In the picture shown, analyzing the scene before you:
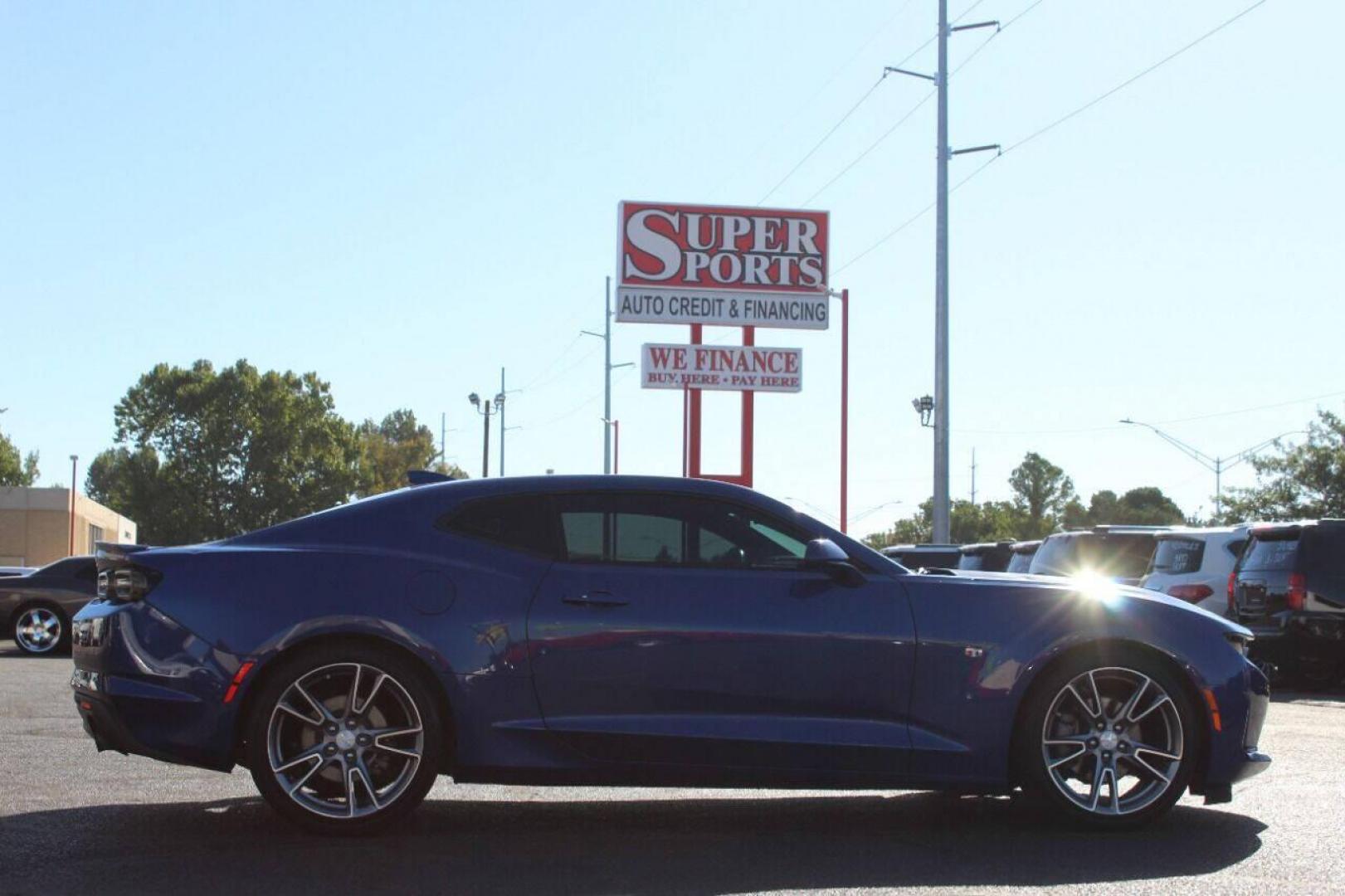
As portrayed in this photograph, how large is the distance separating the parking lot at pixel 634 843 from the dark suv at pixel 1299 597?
7.39m

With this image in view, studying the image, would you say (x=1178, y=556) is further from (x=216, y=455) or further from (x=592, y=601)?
(x=216, y=455)

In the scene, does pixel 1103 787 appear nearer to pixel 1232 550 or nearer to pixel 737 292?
pixel 1232 550

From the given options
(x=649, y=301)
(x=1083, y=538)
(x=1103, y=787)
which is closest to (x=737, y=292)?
(x=649, y=301)

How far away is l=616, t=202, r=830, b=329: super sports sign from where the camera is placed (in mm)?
32719

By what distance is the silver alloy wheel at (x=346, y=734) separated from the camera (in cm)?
634

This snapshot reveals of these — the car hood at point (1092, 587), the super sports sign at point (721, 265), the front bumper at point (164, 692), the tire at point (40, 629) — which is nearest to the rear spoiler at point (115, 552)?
the front bumper at point (164, 692)

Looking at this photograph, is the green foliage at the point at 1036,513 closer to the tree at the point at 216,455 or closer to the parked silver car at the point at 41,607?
the tree at the point at 216,455

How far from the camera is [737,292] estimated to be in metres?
33.0

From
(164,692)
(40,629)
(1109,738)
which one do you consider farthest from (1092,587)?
(40,629)

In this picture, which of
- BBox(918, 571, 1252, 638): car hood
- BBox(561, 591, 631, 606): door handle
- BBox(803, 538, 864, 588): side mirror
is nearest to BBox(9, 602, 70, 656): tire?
BBox(561, 591, 631, 606): door handle

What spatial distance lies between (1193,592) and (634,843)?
11.4m

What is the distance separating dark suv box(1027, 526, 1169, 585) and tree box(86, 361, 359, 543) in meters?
76.8

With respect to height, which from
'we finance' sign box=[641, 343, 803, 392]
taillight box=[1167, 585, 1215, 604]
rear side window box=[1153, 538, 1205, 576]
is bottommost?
taillight box=[1167, 585, 1215, 604]

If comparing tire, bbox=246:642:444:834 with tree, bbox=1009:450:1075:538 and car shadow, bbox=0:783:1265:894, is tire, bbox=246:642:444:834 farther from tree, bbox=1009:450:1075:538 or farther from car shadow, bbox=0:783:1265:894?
tree, bbox=1009:450:1075:538
